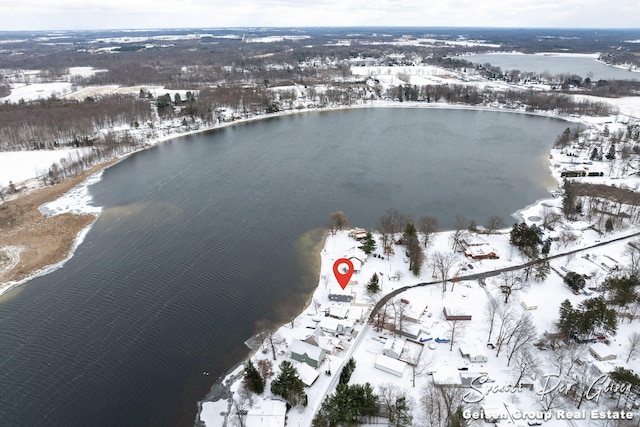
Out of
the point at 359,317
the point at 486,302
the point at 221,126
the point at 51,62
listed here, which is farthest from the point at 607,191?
the point at 51,62

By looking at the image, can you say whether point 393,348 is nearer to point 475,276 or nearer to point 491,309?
point 491,309

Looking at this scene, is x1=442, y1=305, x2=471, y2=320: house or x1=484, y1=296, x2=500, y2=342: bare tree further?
x1=442, y1=305, x2=471, y2=320: house

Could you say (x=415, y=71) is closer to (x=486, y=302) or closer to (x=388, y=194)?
(x=388, y=194)

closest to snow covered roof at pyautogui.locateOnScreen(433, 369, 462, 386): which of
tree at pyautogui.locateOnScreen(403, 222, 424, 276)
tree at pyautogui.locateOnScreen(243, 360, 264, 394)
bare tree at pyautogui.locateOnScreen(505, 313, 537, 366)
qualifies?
bare tree at pyautogui.locateOnScreen(505, 313, 537, 366)

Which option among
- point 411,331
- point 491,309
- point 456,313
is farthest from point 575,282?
point 411,331

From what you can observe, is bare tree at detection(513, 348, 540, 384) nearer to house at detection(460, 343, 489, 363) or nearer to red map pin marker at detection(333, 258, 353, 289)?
house at detection(460, 343, 489, 363)

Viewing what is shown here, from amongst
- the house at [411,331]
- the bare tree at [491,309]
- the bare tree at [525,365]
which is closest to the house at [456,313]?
the bare tree at [491,309]
